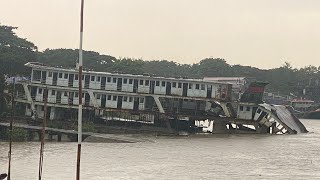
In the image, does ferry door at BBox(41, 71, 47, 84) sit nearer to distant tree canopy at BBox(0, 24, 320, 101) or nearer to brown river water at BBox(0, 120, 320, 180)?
distant tree canopy at BBox(0, 24, 320, 101)

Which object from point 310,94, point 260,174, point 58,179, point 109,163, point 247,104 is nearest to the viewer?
point 58,179

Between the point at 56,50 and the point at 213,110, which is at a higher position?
the point at 56,50

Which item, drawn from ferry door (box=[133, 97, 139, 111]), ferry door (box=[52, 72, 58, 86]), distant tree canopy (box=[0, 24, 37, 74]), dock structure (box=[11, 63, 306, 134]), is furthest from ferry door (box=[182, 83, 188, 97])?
distant tree canopy (box=[0, 24, 37, 74])

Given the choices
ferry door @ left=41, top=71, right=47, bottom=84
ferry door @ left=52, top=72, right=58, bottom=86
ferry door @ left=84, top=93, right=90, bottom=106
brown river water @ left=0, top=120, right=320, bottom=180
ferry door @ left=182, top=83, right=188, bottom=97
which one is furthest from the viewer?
ferry door @ left=41, top=71, right=47, bottom=84

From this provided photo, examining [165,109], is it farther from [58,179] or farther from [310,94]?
[310,94]

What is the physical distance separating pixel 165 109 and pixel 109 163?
19053 mm

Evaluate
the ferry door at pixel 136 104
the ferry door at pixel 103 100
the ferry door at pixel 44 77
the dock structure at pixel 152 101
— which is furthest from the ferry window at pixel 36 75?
the ferry door at pixel 136 104

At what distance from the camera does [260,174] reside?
2494 cm

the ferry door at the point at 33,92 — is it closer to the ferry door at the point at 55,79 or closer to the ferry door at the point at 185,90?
the ferry door at the point at 55,79

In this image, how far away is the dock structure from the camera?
46.0 m

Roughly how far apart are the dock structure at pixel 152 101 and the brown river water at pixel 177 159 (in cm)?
506

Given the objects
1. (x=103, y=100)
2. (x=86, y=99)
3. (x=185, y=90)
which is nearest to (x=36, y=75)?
(x=86, y=99)

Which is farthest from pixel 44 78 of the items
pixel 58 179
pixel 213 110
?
pixel 58 179

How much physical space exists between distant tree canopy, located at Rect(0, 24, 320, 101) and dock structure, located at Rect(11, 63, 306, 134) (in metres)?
3.79
